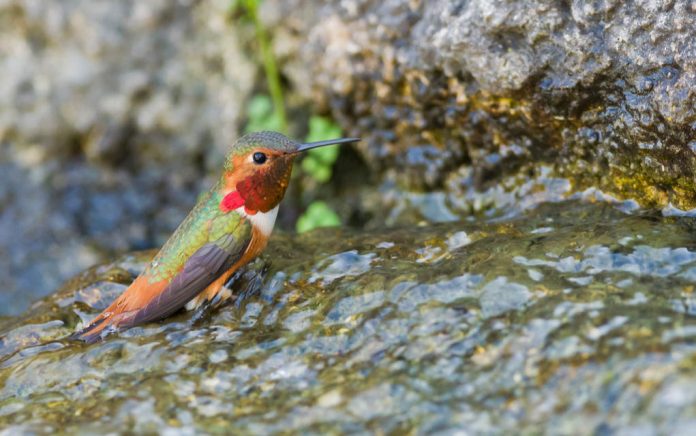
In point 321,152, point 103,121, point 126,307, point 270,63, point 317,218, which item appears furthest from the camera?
point 103,121

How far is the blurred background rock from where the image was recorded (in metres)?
4.18

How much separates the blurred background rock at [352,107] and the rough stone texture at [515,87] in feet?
0.04

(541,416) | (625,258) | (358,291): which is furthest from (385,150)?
(541,416)

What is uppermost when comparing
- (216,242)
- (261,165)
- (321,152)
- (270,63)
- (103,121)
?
(270,63)

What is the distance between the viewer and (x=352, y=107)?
19.8 feet

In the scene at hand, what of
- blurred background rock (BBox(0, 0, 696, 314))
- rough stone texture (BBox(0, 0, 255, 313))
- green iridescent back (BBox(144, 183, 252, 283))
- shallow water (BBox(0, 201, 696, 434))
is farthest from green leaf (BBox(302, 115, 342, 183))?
shallow water (BBox(0, 201, 696, 434))

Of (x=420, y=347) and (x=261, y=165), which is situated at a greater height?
(x=261, y=165)

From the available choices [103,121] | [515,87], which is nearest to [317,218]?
[515,87]

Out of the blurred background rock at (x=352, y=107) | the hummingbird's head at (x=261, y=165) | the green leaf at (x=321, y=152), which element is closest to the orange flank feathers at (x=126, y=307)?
the hummingbird's head at (x=261, y=165)

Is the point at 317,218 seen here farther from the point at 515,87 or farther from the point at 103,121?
the point at 103,121

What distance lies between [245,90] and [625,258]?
4.42 metres

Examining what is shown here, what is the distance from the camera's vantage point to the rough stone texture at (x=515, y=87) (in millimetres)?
3984

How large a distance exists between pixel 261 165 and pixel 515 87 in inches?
62.3

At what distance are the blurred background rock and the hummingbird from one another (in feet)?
3.39
